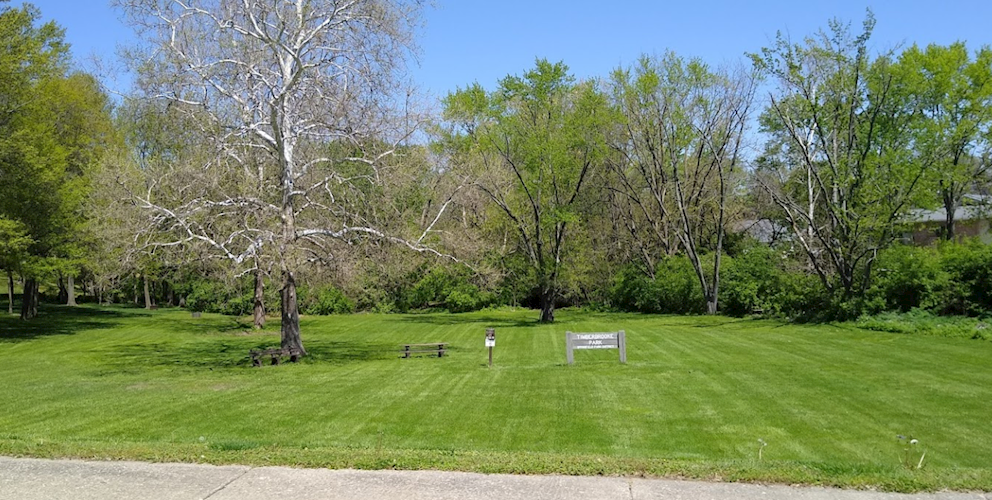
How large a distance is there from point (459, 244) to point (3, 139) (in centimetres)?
1734

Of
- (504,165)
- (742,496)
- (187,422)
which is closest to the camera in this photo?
(742,496)

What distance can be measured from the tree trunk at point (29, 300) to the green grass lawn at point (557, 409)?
660 inches

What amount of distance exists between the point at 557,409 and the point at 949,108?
27888mm

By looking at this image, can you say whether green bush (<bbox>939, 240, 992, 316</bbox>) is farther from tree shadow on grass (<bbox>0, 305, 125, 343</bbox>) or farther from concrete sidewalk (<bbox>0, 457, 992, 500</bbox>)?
tree shadow on grass (<bbox>0, 305, 125, 343</bbox>)

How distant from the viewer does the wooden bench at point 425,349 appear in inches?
823

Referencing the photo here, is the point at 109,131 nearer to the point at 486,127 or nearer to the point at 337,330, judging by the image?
the point at 337,330

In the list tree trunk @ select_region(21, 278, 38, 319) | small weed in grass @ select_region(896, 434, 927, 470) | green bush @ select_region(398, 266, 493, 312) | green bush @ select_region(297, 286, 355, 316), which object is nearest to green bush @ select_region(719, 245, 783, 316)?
green bush @ select_region(398, 266, 493, 312)

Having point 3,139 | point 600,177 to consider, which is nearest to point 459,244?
point 3,139

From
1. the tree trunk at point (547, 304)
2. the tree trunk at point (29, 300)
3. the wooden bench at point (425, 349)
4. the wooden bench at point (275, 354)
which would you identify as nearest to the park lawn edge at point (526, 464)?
the wooden bench at point (275, 354)

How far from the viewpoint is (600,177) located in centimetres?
4469

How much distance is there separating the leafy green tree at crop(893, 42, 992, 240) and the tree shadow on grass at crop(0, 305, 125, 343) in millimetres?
32649

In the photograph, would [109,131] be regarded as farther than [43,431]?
Yes

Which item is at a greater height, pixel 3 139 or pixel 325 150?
pixel 3 139

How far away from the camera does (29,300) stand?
1508 inches
